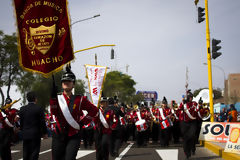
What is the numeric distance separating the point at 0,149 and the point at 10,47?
3479 cm

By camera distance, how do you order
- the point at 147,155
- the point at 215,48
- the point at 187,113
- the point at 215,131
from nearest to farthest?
1. the point at 187,113
2. the point at 147,155
3. the point at 215,48
4. the point at 215,131

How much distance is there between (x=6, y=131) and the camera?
32.9 ft

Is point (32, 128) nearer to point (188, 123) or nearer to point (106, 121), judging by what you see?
point (106, 121)

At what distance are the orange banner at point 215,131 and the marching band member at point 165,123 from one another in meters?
1.46

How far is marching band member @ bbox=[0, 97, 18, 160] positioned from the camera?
9570mm

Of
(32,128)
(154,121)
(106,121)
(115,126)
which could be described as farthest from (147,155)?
(154,121)

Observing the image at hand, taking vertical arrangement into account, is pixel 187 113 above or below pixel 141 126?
above

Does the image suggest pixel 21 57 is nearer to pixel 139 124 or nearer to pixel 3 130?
pixel 3 130

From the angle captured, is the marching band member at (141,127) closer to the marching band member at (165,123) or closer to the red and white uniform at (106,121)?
the marching band member at (165,123)

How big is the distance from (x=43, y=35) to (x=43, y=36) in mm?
19

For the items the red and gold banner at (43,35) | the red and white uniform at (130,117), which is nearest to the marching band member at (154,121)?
the red and white uniform at (130,117)

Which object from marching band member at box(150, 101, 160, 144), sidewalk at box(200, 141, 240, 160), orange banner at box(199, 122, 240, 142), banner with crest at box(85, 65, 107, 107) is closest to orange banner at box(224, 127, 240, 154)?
sidewalk at box(200, 141, 240, 160)

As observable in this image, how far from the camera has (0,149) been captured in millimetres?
9539

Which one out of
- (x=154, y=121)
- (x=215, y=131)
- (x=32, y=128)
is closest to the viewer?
(x=32, y=128)
